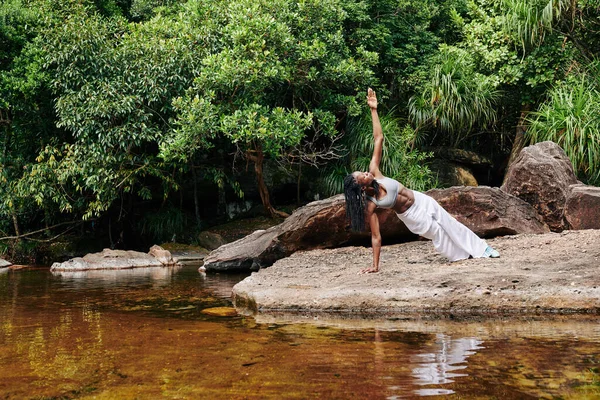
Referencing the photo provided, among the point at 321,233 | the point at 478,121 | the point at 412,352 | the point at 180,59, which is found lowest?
the point at 412,352

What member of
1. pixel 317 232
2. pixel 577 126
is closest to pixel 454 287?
pixel 317 232

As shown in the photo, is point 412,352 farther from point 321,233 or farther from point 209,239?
point 209,239

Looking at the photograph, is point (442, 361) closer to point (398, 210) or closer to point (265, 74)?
point (398, 210)

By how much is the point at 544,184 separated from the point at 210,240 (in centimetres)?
792

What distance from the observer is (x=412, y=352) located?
12.6 feet

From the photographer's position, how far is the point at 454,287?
17.2ft

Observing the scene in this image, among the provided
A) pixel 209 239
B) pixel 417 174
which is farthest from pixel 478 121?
pixel 209 239

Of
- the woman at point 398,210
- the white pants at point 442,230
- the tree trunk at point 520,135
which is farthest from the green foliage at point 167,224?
the white pants at point 442,230

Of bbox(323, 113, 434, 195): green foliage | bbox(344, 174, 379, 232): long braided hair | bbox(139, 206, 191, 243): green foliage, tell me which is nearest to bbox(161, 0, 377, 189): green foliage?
bbox(323, 113, 434, 195): green foliage

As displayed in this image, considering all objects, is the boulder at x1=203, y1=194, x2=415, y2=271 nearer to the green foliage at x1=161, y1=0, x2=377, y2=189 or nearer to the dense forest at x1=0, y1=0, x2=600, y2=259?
the green foliage at x1=161, y1=0, x2=377, y2=189

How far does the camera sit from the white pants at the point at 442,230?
6535 millimetres

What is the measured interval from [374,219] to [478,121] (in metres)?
9.29

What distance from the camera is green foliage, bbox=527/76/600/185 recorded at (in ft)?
39.3

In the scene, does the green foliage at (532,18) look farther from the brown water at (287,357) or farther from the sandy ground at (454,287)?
the brown water at (287,357)
